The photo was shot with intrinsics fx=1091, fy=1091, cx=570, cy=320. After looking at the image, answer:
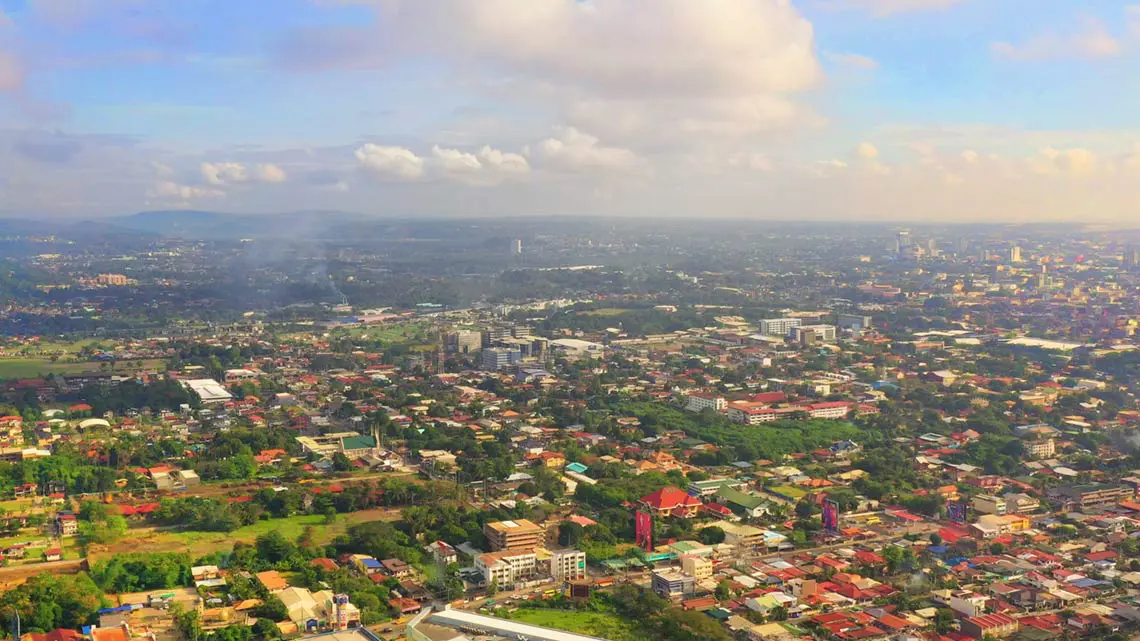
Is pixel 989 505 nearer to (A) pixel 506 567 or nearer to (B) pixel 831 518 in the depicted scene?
(B) pixel 831 518

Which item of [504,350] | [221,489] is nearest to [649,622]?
[221,489]

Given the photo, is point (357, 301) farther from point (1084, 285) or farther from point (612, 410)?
point (1084, 285)

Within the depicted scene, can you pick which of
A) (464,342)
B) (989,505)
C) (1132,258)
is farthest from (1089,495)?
(1132,258)

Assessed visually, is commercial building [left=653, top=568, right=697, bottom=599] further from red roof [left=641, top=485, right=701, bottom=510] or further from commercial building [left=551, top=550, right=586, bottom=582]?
red roof [left=641, top=485, right=701, bottom=510]

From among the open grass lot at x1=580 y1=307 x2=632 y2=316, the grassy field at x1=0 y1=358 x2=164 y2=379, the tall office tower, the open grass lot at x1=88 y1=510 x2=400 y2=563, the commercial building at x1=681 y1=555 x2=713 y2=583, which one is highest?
the tall office tower

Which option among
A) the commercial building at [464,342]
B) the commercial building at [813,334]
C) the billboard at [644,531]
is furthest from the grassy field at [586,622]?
the commercial building at [813,334]

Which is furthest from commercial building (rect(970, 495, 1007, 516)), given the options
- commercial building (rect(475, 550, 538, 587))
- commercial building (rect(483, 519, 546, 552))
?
commercial building (rect(475, 550, 538, 587))

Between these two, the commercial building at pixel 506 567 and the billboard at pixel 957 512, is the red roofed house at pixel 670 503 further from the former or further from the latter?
the billboard at pixel 957 512
